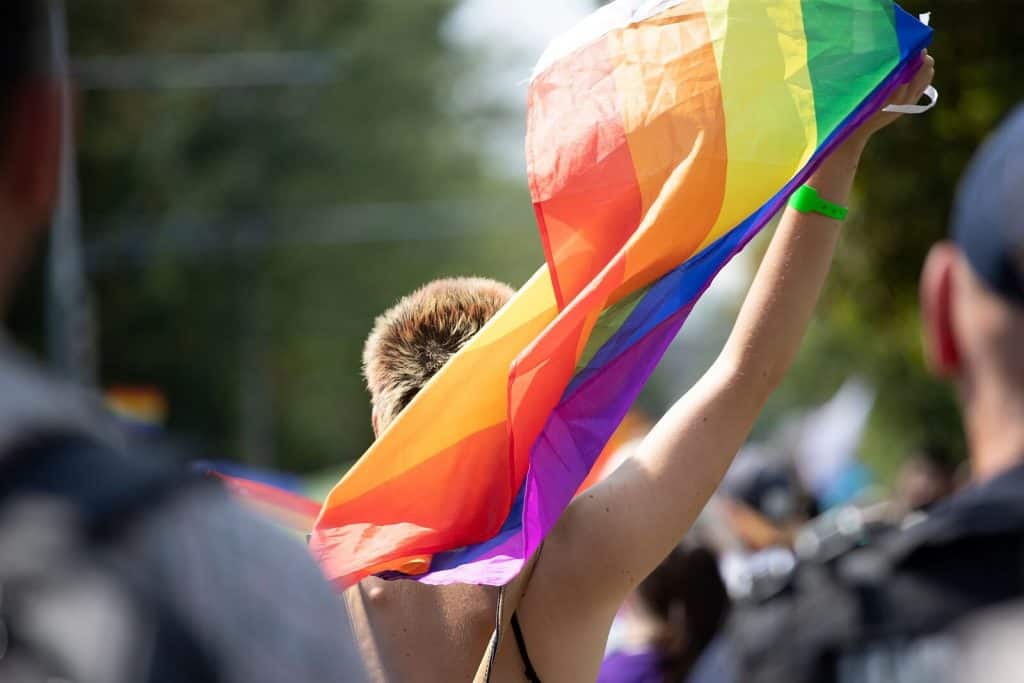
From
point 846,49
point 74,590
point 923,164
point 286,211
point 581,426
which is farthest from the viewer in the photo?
point 286,211

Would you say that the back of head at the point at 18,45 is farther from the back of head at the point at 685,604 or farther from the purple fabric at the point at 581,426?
the back of head at the point at 685,604

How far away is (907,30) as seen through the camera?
9.02 ft

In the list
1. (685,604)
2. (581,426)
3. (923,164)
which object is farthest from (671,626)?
(923,164)

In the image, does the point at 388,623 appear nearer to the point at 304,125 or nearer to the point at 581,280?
the point at 581,280

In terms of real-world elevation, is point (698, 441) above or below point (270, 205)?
above

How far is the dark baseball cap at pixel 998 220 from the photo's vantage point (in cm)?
151

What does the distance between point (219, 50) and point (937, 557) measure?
32387mm

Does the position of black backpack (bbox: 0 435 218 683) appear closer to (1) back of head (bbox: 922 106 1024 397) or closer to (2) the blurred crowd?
(2) the blurred crowd

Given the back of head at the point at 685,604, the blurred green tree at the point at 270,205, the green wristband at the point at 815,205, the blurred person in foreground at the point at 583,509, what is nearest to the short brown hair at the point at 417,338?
the blurred person in foreground at the point at 583,509

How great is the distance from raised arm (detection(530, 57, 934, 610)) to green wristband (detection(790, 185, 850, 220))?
0.04 ft

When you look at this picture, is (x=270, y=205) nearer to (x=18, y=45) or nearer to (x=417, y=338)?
Result: (x=417, y=338)

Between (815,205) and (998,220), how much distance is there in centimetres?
107

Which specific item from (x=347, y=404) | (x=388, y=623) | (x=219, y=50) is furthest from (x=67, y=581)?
(x=347, y=404)

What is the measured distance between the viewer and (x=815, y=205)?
2.59 meters
